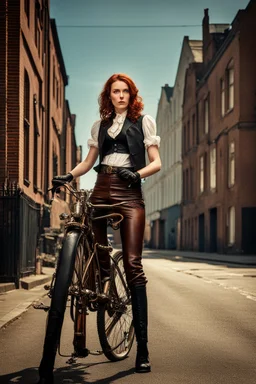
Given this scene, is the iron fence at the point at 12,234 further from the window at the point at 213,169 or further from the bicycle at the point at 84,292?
→ the window at the point at 213,169

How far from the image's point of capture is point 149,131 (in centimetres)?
509

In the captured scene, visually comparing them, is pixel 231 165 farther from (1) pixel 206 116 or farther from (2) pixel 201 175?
(2) pixel 201 175

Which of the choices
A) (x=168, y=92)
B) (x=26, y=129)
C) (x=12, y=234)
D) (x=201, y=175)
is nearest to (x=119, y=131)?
(x=12, y=234)

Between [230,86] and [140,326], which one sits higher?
[230,86]

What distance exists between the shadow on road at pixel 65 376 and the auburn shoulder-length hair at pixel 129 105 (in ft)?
5.97

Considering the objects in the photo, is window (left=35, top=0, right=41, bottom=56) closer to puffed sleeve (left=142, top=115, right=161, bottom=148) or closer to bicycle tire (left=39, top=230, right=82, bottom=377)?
puffed sleeve (left=142, top=115, right=161, bottom=148)

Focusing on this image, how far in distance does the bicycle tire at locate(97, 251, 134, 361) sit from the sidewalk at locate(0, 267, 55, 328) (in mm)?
2096

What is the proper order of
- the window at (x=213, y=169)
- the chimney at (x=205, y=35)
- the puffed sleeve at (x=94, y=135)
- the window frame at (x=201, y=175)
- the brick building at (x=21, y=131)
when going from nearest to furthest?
the puffed sleeve at (x=94, y=135) < the brick building at (x=21, y=131) < the window at (x=213, y=169) < the window frame at (x=201, y=175) < the chimney at (x=205, y=35)

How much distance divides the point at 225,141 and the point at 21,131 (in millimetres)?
22998

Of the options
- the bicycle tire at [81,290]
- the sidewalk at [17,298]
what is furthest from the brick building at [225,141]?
the bicycle tire at [81,290]

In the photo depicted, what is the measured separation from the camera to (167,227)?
210ft

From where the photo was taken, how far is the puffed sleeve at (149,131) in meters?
5.07

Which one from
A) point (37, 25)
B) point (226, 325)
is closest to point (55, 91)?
point (37, 25)

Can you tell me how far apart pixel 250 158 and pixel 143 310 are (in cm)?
2965
